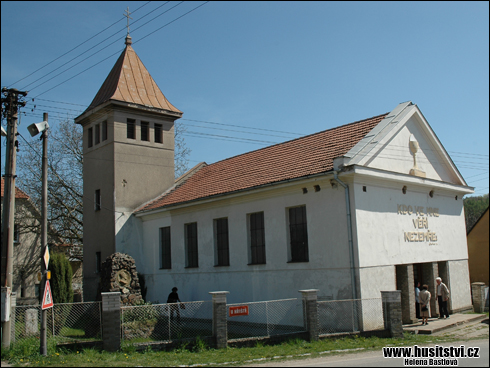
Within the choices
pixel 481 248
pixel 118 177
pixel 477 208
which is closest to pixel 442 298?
pixel 477 208

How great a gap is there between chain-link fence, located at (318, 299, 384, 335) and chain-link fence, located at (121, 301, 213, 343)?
3.90 m

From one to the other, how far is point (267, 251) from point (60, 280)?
37.6 feet

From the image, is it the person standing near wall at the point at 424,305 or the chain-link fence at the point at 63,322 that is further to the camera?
the person standing near wall at the point at 424,305

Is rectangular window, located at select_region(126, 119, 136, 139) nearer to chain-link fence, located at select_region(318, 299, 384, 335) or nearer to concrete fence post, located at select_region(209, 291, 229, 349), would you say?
concrete fence post, located at select_region(209, 291, 229, 349)

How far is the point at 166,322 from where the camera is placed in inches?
528

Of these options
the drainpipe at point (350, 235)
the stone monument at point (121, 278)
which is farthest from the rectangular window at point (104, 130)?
the drainpipe at point (350, 235)

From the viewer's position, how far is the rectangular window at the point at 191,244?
22203 mm

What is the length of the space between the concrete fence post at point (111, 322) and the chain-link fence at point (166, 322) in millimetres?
443

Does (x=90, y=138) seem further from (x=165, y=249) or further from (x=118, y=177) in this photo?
(x=165, y=249)

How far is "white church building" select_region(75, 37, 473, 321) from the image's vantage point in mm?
16625

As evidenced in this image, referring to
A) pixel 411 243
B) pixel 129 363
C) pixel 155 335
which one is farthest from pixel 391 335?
pixel 129 363

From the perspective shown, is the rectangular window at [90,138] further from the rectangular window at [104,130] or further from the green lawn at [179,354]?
the green lawn at [179,354]

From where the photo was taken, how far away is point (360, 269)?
15.8 m

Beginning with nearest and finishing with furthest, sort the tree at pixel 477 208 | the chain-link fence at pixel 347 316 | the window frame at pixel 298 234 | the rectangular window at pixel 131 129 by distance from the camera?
the tree at pixel 477 208
the chain-link fence at pixel 347 316
the window frame at pixel 298 234
the rectangular window at pixel 131 129
